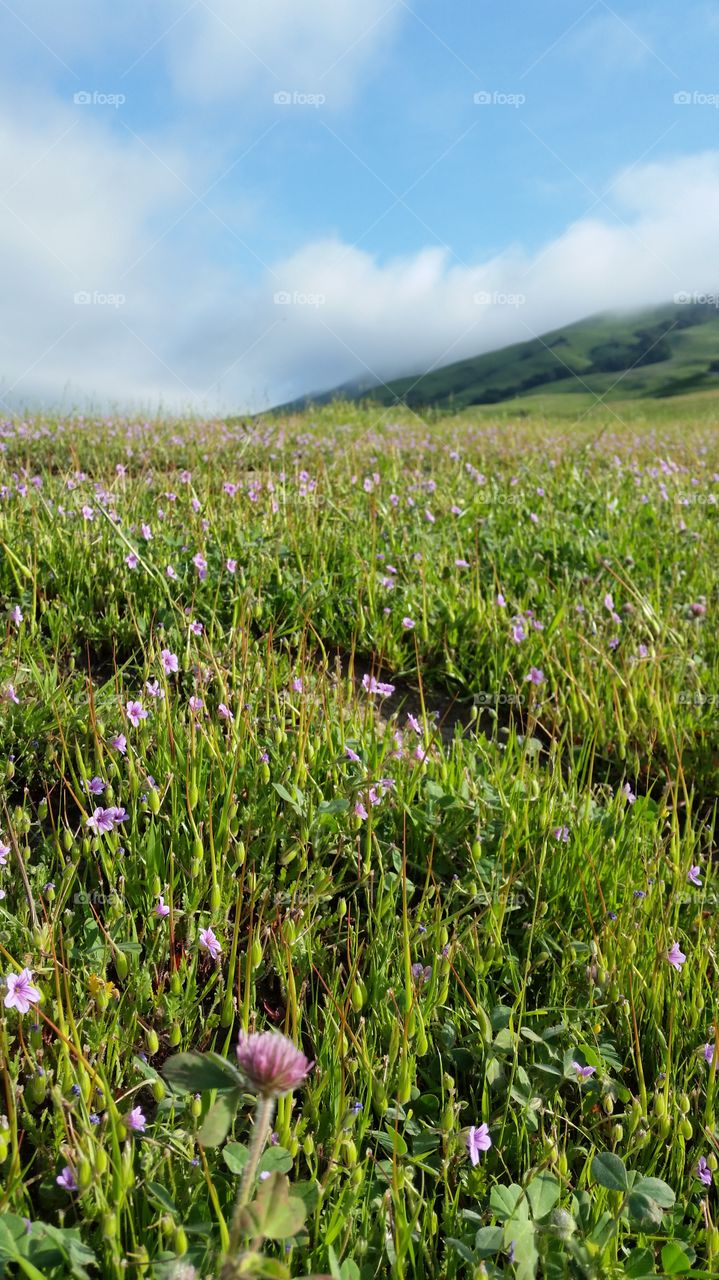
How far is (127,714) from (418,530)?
2.82m

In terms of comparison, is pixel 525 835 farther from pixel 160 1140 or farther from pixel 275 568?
pixel 275 568

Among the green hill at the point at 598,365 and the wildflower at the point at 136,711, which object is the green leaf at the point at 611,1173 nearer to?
the wildflower at the point at 136,711

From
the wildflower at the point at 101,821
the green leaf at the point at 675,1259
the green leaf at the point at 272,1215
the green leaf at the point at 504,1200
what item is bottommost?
the green leaf at the point at 675,1259

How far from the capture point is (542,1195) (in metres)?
1.71

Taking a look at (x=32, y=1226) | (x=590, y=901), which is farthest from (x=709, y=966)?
(x=32, y=1226)

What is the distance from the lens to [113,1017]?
1.98m

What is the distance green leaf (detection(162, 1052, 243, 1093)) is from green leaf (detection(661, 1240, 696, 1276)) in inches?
43.8

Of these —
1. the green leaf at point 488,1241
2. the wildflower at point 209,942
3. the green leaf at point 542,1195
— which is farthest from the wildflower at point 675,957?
the wildflower at point 209,942

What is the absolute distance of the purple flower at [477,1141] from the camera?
177cm

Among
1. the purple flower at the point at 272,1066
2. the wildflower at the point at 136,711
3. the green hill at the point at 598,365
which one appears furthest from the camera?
the green hill at the point at 598,365

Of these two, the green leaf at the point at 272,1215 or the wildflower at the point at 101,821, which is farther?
the wildflower at the point at 101,821

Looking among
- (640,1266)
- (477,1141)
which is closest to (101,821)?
(477,1141)

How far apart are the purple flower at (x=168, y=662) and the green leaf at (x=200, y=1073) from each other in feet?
6.79

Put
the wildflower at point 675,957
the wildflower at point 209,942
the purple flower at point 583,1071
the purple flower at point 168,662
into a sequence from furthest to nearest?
the purple flower at point 168,662 → the wildflower at point 675,957 → the wildflower at point 209,942 → the purple flower at point 583,1071
